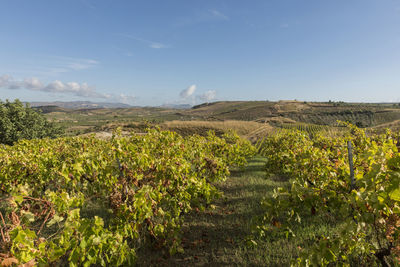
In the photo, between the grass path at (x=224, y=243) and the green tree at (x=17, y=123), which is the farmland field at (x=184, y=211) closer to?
the grass path at (x=224, y=243)

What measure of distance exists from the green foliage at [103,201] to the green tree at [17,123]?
25.1m

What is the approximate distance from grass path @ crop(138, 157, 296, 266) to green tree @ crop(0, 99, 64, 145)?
30.1 m

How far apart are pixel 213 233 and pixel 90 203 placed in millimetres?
5219

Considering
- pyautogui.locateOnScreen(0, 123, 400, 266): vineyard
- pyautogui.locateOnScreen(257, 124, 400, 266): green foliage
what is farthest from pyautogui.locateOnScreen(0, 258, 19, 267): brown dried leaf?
pyautogui.locateOnScreen(257, 124, 400, 266): green foliage

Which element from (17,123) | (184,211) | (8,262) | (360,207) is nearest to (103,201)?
(184,211)

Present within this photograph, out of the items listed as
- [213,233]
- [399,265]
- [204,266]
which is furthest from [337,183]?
[213,233]

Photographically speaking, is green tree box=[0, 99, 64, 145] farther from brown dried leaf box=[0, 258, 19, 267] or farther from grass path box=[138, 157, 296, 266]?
brown dried leaf box=[0, 258, 19, 267]

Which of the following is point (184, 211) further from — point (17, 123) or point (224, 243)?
point (17, 123)

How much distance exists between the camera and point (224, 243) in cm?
499

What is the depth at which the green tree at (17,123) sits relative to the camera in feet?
79.4

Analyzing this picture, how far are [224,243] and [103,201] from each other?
321 centimetres

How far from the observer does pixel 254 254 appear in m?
4.43

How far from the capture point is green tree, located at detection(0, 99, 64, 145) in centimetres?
2420

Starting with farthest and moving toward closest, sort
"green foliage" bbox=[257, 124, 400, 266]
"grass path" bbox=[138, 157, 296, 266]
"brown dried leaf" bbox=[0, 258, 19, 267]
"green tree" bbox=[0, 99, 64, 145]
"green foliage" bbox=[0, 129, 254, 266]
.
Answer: "green tree" bbox=[0, 99, 64, 145] < "grass path" bbox=[138, 157, 296, 266] < "green foliage" bbox=[0, 129, 254, 266] < "green foliage" bbox=[257, 124, 400, 266] < "brown dried leaf" bbox=[0, 258, 19, 267]
